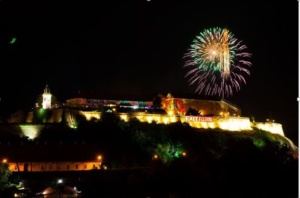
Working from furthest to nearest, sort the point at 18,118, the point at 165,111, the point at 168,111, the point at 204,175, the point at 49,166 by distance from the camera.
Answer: the point at 168,111, the point at 165,111, the point at 18,118, the point at 49,166, the point at 204,175

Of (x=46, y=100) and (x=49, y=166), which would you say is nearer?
(x=49, y=166)

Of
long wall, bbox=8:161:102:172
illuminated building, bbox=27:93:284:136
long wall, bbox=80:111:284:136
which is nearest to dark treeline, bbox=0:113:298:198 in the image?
long wall, bbox=8:161:102:172

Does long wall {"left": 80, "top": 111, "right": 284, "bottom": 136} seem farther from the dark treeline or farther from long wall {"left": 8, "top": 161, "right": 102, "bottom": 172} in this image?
long wall {"left": 8, "top": 161, "right": 102, "bottom": 172}

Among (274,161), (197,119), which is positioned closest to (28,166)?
(274,161)

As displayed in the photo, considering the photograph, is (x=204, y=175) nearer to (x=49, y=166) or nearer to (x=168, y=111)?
(x=49, y=166)

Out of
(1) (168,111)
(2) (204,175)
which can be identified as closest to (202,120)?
(1) (168,111)

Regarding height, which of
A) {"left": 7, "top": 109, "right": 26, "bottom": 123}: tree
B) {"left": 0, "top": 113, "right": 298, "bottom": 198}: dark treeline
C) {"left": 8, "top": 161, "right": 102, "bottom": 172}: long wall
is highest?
{"left": 7, "top": 109, "right": 26, "bottom": 123}: tree

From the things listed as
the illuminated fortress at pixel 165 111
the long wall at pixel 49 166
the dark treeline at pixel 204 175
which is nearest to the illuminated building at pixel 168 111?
the illuminated fortress at pixel 165 111

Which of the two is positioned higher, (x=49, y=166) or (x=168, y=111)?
(x=168, y=111)
